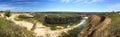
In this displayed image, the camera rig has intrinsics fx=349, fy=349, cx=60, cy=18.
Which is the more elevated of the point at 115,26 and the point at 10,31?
the point at 115,26

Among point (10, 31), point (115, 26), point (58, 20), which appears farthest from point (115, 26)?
point (58, 20)

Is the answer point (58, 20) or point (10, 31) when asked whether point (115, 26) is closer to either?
point (10, 31)

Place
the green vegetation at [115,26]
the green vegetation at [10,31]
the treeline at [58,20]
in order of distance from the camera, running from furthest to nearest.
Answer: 1. the treeline at [58,20]
2. the green vegetation at [10,31]
3. the green vegetation at [115,26]

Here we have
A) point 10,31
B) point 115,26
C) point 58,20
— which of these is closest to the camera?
point 115,26

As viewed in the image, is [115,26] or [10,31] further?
[10,31]

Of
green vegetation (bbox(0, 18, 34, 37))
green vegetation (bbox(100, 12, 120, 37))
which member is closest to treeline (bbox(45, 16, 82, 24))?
green vegetation (bbox(0, 18, 34, 37))

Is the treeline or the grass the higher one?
the grass

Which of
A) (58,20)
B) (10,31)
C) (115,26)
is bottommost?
(58,20)

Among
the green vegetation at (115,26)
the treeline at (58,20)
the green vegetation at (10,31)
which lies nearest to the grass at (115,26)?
the green vegetation at (115,26)

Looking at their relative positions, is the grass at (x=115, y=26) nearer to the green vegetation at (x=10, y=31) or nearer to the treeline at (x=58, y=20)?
the green vegetation at (x=10, y=31)

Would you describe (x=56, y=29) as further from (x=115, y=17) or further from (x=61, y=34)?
(x=115, y=17)

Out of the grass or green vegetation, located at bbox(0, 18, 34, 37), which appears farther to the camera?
green vegetation, located at bbox(0, 18, 34, 37)

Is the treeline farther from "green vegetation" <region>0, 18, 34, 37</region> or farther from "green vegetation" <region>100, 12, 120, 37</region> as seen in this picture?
"green vegetation" <region>100, 12, 120, 37</region>

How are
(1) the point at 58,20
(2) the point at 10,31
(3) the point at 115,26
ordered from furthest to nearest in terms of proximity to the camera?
(1) the point at 58,20 < (2) the point at 10,31 < (3) the point at 115,26
